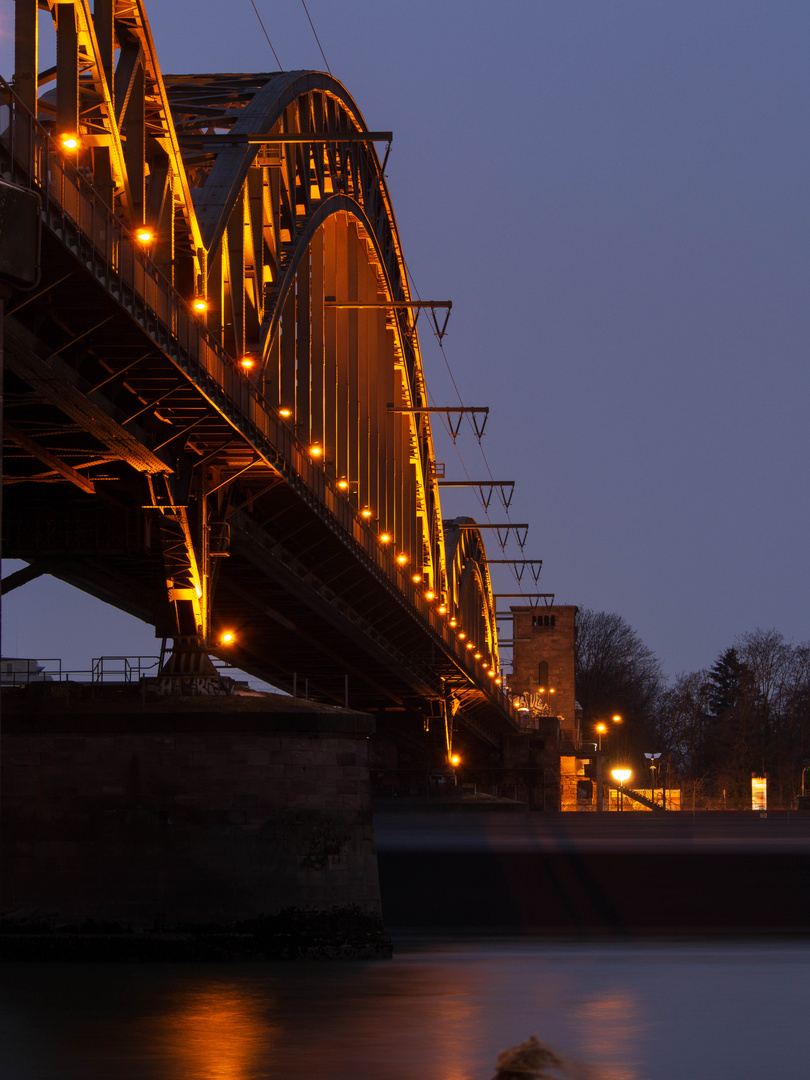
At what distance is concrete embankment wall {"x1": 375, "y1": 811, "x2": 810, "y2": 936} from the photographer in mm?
44938

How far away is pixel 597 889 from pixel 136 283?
24763mm

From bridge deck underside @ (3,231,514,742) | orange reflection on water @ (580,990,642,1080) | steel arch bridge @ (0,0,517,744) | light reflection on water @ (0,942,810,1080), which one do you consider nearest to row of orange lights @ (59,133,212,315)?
steel arch bridge @ (0,0,517,744)

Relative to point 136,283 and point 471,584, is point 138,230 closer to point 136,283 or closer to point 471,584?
point 136,283

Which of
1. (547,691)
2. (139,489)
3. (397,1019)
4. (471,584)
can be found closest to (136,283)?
(139,489)

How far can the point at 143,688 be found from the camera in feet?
111

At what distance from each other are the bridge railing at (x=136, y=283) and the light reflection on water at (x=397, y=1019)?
1106cm

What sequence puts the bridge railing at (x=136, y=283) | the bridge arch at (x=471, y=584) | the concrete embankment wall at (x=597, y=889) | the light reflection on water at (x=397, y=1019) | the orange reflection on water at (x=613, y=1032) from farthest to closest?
the bridge arch at (x=471, y=584) < the concrete embankment wall at (x=597, y=889) < the bridge railing at (x=136, y=283) < the light reflection on water at (x=397, y=1019) < the orange reflection on water at (x=613, y=1032)

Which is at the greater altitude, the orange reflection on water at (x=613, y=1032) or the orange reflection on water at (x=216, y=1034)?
the orange reflection on water at (x=216, y=1034)

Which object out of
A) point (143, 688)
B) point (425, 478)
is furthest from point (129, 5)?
point (425, 478)

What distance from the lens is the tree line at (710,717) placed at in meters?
146

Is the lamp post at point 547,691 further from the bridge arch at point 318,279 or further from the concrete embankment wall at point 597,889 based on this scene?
the concrete embankment wall at point 597,889

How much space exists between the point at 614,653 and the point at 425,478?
106 m

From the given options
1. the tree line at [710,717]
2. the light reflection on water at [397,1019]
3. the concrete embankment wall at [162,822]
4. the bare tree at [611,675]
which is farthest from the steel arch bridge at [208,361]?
the bare tree at [611,675]

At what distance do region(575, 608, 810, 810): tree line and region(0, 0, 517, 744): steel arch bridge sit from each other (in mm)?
64913
